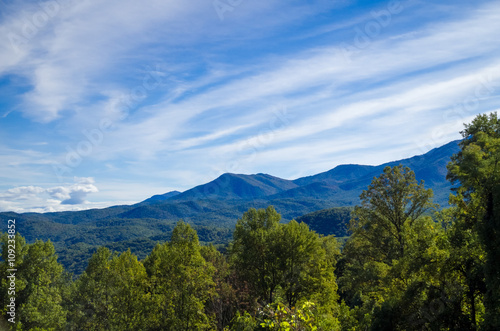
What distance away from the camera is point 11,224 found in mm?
26656

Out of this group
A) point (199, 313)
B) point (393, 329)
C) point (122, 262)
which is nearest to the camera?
point (393, 329)

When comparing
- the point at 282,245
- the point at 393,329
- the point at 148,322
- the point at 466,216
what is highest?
the point at 466,216

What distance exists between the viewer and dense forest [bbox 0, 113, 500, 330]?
14234mm

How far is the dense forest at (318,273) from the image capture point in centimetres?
1423

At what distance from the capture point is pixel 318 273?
30.8 meters

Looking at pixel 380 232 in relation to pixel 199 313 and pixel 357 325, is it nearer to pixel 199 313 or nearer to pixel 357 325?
pixel 357 325

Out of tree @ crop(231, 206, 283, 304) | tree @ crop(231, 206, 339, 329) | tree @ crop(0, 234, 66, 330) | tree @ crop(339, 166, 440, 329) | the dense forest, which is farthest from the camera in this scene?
tree @ crop(0, 234, 66, 330)

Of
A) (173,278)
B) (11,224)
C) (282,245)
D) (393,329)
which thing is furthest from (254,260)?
(11,224)

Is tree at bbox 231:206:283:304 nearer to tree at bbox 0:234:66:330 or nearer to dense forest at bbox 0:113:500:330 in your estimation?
dense forest at bbox 0:113:500:330

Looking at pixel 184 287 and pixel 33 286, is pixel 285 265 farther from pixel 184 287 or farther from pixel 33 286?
pixel 33 286

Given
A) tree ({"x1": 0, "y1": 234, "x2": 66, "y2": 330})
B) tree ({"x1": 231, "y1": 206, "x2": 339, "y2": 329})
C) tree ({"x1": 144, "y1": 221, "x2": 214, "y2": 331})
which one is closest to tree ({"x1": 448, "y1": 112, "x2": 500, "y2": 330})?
tree ({"x1": 231, "y1": 206, "x2": 339, "y2": 329})

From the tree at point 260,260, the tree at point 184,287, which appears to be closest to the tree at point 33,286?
the tree at point 184,287

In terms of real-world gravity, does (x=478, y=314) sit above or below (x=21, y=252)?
below

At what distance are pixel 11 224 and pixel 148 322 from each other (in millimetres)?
16212
